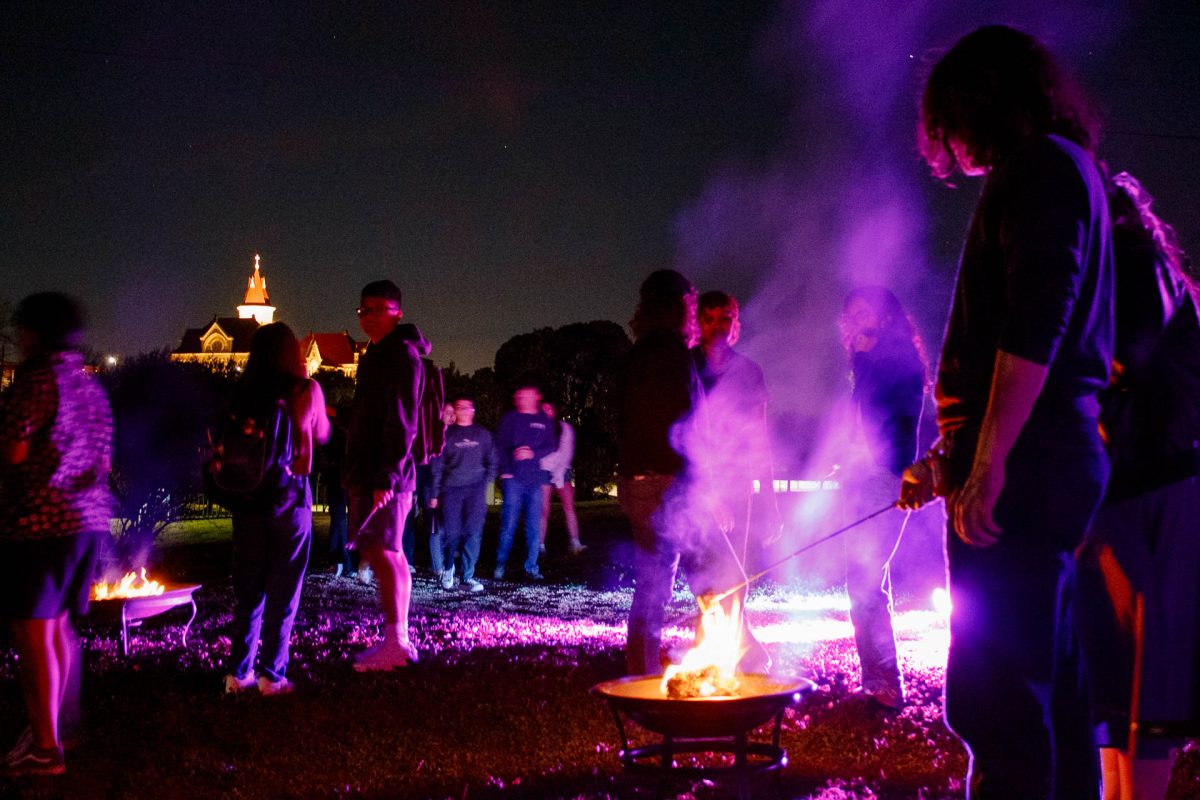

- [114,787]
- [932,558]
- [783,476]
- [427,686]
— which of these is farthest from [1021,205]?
[783,476]

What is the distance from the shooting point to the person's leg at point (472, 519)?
13758 millimetres

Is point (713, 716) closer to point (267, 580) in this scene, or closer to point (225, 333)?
point (267, 580)

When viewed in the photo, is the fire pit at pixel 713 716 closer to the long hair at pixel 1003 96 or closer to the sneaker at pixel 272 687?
the long hair at pixel 1003 96

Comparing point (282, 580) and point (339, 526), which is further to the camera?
point (339, 526)

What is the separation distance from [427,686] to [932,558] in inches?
332

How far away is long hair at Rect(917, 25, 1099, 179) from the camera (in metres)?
2.75

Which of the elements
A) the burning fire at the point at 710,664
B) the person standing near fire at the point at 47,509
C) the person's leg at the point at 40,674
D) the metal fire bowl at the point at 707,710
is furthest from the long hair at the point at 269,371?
the metal fire bowl at the point at 707,710

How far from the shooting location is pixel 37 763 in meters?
4.74

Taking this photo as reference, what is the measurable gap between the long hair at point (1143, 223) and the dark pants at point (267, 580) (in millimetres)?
4789

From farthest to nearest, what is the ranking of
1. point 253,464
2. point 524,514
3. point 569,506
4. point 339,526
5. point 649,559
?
point 569,506
point 524,514
point 339,526
point 253,464
point 649,559

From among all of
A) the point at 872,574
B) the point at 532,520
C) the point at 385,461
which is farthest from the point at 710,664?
the point at 532,520

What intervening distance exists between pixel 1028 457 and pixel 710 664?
1.87 meters

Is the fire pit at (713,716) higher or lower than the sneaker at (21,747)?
higher

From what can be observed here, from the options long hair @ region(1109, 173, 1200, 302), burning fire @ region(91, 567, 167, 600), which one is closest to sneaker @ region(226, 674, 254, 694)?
burning fire @ region(91, 567, 167, 600)
